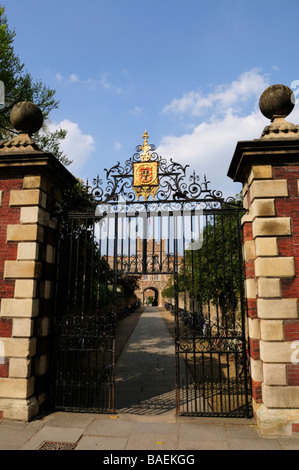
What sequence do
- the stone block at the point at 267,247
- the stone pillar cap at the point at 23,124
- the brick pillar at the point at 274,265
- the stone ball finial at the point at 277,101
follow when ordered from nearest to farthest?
1. the brick pillar at the point at 274,265
2. the stone block at the point at 267,247
3. the stone ball finial at the point at 277,101
4. the stone pillar cap at the point at 23,124

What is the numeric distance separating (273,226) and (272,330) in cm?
165

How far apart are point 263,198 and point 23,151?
440 cm

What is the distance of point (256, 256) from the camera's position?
16.9 feet

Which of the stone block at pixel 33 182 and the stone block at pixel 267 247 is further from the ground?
the stone block at pixel 33 182

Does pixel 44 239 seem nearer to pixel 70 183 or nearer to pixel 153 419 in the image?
pixel 70 183

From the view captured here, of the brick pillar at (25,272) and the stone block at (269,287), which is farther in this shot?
the brick pillar at (25,272)

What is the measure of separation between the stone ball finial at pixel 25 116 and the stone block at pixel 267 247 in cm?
478


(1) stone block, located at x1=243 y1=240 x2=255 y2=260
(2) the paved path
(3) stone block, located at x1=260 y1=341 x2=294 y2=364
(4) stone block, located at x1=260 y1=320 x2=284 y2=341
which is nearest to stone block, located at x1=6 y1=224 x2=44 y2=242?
(2) the paved path

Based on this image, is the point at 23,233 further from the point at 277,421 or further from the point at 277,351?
the point at 277,421

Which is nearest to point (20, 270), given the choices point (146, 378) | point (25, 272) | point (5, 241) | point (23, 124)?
point (25, 272)

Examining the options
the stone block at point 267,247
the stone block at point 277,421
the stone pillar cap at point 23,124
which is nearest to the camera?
the stone block at point 277,421

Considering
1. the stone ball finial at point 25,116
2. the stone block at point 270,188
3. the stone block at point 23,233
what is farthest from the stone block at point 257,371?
the stone ball finial at point 25,116

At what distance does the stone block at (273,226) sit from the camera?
16.7 ft

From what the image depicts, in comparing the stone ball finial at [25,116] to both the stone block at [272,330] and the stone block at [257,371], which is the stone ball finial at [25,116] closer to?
the stone block at [272,330]
